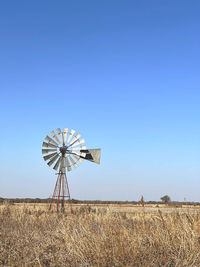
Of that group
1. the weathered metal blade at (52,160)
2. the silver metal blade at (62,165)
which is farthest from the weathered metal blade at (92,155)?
the weathered metal blade at (52,160)

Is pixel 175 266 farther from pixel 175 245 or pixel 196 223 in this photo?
pixel 196 223

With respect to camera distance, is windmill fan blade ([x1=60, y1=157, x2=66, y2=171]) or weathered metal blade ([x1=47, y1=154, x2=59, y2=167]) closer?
windmill fan blade ([x1=60, y1=157, x2=66, y2=171])

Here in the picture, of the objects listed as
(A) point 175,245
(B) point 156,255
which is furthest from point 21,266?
(A) point 175,245

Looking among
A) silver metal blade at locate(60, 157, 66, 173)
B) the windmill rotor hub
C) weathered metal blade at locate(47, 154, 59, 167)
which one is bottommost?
silver metal blade at locate(60, 157, 66, 173)

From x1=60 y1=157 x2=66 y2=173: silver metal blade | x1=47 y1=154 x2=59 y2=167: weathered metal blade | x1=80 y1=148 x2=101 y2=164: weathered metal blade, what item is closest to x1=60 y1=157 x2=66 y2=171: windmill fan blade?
x1=60 y1=157 x2=66 y2=173: silver metal blade

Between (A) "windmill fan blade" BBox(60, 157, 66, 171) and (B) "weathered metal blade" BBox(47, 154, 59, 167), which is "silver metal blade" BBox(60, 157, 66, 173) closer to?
(A) "windmill fan blade" BBox(60, 157, 66, 171)

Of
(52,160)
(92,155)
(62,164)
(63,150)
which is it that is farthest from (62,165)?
(92,155)

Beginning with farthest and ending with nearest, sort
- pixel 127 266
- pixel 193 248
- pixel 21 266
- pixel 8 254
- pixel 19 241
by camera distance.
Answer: pixel 19 241 < pixel 8 254 < pixel 193 248 < pixel 21 266 < pixel 127 266

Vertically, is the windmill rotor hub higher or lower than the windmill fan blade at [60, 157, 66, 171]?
higher

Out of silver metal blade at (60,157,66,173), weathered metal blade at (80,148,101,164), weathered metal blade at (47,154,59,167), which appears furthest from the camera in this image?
weathered metal blade at (80,148,101,164)

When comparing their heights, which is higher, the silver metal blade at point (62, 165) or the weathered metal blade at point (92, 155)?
the weathered metal blade at point (92, 155)

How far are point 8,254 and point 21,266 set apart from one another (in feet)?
2.85

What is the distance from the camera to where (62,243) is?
6117mm

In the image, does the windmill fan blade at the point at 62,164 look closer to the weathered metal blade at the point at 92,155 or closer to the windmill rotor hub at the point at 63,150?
the windmill rotor hub at the point at 63,150
